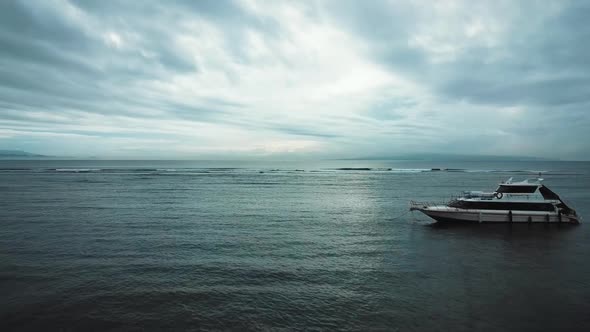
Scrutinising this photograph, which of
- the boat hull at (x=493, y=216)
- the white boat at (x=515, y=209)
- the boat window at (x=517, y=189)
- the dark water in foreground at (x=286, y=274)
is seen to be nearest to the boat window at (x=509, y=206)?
the white boat at (x=515, y=209)

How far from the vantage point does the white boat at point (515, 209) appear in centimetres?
4294

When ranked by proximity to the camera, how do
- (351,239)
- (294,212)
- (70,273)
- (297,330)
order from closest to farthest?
(297,330) → (70,273) → (351,239) → (294,212)

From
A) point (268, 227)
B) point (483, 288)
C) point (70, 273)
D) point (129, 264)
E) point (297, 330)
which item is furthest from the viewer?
point (268, 227)

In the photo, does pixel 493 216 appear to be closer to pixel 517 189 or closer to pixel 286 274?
pixel 517 189

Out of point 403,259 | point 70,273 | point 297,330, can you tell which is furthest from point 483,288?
point 70,273

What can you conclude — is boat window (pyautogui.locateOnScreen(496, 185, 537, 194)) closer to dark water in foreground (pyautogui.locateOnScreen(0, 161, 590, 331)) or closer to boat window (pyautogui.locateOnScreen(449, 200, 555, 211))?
boat window (pyautogui.locateOnScreen(449, 200, 555, 211))

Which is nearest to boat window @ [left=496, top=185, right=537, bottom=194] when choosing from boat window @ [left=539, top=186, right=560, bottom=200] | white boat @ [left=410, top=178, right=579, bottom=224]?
white boat @ [left=410, top=178, right=579, bottom=224]

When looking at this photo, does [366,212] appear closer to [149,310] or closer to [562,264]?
[562,264]

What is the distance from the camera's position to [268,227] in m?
39.7

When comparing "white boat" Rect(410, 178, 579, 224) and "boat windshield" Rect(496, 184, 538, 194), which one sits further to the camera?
"boat windshield" Rect(496, 184, 538, 194)

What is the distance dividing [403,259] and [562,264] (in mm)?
12788

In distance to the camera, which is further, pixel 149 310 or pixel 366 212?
pixel 366 212

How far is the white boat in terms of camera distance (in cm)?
4294

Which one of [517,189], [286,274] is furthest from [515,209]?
[286,274]
